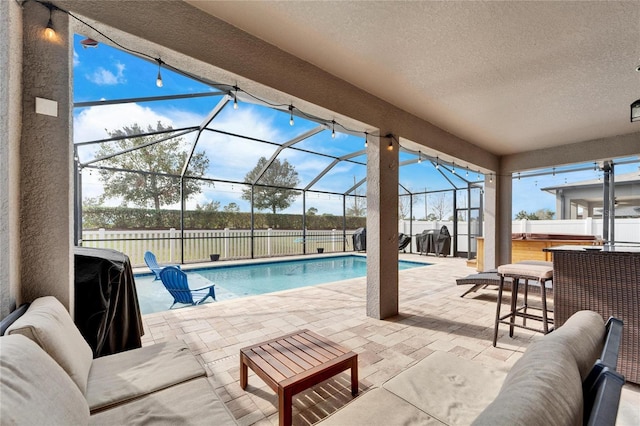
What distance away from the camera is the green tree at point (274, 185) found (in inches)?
387

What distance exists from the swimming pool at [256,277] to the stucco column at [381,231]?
134 inches

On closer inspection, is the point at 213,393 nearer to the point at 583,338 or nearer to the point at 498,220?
the point at 583,338

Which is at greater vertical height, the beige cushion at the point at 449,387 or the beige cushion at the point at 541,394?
the beige cushion at the point at 541,394

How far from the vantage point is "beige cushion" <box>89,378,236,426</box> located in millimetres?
1146

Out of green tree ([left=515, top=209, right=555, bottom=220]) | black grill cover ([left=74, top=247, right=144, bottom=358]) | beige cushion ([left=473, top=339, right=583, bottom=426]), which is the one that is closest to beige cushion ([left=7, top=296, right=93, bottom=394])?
black grill cover ([left=74, top=247, right=144, bottom=358])

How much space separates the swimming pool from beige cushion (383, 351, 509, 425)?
185 inches

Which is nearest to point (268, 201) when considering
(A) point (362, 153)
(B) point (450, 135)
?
(A) point (362, 153)

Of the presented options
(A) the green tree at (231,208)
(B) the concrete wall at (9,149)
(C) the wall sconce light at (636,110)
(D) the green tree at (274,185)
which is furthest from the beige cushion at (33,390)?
(A) the green tree at (231,208)

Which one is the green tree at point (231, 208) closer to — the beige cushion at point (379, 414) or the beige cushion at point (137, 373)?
the beige cushion at point (137, 373)

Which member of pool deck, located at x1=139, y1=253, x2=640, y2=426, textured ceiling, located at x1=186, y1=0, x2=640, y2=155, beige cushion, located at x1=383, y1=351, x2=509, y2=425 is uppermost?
textured ceiling, located at x1=186, y1=0, x2=640, y2=155

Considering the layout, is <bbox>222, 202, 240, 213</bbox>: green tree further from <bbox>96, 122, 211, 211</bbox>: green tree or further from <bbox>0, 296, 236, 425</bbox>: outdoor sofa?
<bbox>0, 296, 236, 425</bbox>: outdoor sofa

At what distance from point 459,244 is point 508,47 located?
9.11 meters

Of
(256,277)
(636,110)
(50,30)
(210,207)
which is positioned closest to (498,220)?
(636,110)

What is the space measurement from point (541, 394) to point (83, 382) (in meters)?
1.82
